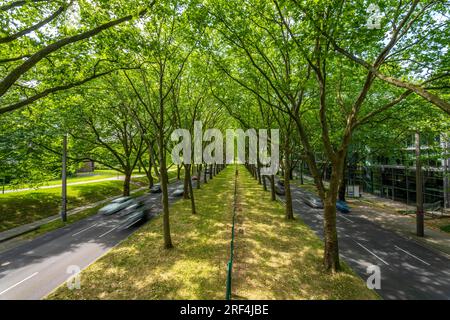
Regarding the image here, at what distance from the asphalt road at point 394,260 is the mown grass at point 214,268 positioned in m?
1.26

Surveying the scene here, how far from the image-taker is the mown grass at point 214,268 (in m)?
7.42

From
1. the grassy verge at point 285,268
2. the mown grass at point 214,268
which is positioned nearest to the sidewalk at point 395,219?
the grassy verge at point 285,268

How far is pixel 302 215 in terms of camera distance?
18.7 meters

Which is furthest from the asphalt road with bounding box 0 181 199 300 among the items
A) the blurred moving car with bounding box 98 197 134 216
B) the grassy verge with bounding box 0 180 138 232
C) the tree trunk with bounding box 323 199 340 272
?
the tree trunk with bounding box 323 199 340 272

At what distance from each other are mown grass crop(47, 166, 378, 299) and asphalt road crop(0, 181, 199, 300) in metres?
0.89

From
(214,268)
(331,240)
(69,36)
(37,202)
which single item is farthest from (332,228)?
(37,202)

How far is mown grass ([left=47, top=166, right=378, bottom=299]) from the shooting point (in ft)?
24.3

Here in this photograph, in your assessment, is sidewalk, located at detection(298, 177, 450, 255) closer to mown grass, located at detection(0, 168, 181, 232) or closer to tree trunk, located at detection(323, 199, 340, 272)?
tree trunk, located at detection(323, 199, 340, 272)

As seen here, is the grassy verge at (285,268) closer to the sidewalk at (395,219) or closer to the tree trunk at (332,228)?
the tree trunk at (332,228)

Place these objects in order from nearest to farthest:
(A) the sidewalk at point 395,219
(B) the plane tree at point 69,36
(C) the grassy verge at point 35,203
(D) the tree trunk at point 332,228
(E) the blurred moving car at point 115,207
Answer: (B) the plane tree at point 69,36 → (D) the tree trunk at point 332,228 → (A) the sidewalk at point 395,219 → (C) the grassy verge at point 35,203 → (E) the blurred moving car at point 115,207

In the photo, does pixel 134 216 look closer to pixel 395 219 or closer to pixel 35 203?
pixel 35 203

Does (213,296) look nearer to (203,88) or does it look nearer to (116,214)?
(203,88)
